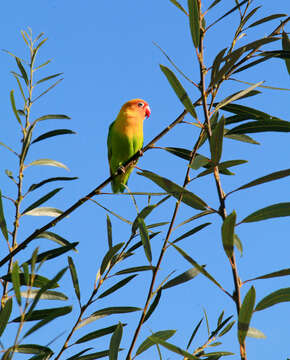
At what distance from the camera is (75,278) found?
5.59 feet

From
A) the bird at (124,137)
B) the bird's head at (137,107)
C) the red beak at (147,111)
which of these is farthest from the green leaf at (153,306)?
the red beak at (147,111)

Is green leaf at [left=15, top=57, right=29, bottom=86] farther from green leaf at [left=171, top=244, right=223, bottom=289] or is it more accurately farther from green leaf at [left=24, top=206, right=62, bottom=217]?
green leaf at [left=171, top=244, right=223, bottom=289]

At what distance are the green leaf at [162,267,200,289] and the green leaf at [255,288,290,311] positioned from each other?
0.31 metres

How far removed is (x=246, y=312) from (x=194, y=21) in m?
0.90

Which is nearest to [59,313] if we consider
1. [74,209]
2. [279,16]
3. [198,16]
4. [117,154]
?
[74,209]

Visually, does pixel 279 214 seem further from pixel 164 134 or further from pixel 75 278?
pixel 75 278

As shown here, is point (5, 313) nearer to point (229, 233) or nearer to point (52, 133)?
point (229, 233)

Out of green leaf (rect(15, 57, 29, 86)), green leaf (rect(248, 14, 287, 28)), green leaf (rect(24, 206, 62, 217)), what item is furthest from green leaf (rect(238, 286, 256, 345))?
green leaf (rect(15, 57, 29, 86))

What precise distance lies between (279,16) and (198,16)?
48 centimetres

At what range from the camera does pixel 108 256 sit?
5.65 feet

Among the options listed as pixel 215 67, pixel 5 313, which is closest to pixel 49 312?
pixel 5 313

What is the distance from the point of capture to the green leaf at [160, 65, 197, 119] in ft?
4.48

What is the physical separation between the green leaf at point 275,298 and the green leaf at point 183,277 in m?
0.31

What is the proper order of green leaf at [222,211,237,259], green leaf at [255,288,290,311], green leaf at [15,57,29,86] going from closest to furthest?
1. green leaf at [222,211,237,259]
2. green leaf at [255,288,290,311]
3. green leaf at [15,57,29,86]
